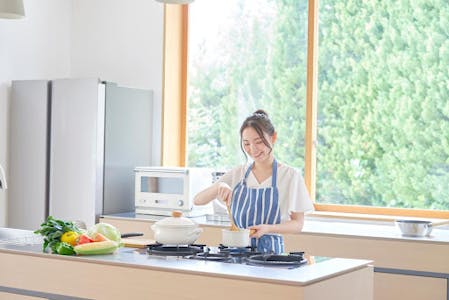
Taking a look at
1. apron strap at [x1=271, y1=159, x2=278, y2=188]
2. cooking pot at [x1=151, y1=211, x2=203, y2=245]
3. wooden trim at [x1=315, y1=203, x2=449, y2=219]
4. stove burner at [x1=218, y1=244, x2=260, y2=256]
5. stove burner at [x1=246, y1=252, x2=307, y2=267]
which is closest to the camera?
stove burner at [x1=246, y1=252, x2=307, y2=267]

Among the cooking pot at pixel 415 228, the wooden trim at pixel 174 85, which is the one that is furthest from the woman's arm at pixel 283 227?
the wooden trim at pixel 174 85

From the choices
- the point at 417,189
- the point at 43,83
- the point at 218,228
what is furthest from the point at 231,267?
the point at 43,83

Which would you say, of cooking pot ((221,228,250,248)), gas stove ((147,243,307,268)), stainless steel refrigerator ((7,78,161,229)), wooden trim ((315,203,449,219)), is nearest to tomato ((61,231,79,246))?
gas stove ((147,243,307,268))

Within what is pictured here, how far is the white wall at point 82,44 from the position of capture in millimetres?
5762

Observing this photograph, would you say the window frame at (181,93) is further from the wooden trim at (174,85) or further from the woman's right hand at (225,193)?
the woman's right hand at (225,193)

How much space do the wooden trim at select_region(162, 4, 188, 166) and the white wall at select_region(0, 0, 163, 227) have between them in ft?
0.20

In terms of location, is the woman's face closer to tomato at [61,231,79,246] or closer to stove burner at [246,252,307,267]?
stove burner at [246,252,307,267]

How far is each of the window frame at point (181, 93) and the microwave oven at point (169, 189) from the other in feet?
1.47

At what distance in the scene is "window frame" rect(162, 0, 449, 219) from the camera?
543cm

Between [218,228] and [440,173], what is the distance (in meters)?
1.47

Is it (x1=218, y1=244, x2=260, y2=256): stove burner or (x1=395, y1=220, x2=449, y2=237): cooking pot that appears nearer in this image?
(x1=218, y1=244, x2=260, y2=256): stove burner

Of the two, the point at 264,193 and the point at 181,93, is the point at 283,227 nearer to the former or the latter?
the point at 264,193

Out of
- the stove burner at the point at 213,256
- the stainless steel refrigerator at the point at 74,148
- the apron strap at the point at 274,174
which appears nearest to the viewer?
the stove burner at the point at 213,256

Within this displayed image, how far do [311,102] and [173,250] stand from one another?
2534 millimetres
